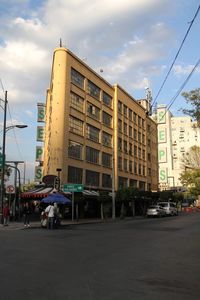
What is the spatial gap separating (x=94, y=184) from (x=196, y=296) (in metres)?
46.5

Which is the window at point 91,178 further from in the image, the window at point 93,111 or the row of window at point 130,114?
the row of window at point 130,114

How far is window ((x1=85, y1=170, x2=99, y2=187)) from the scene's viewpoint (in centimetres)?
5204

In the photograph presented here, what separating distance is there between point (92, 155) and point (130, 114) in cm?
1891

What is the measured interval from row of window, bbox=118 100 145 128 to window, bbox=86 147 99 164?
39.7 feet

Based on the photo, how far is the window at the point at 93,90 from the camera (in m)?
54.9

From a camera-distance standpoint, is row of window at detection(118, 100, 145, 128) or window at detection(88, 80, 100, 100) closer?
window at detection(88, 80, 100, 100)

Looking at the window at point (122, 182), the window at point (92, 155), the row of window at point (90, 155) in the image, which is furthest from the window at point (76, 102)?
the window at point (122, 182)

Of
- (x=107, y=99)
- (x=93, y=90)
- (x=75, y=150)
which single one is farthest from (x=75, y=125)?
(x=107, y=99)

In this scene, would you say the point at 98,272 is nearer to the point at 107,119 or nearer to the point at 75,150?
the point at 75,150

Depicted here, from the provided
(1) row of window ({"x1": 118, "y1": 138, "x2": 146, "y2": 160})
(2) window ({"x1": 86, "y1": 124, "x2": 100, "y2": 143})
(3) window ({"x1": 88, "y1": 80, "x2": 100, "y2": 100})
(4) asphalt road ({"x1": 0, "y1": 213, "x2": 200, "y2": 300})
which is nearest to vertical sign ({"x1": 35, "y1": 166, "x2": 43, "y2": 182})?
(2) window ({"x1": 86, "y1": 124, "x2": 100, "y2": 143})

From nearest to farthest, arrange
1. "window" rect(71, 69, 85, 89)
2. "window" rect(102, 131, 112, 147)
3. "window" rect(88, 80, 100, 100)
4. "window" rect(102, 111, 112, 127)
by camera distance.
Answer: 1. "window" rect(71, 69, 85, 89)
2. "window" rect(88, 80, 100, 100)
3. "window" rect(102, 131, 112, 147)
4. "window" rect(102, 111, 112, 127)

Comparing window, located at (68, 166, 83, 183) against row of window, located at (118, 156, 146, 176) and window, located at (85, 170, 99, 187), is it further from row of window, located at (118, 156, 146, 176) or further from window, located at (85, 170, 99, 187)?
row of window, located at (118, 156, 146, 176)

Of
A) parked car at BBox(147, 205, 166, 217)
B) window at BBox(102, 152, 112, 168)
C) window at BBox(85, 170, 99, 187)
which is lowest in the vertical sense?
parked car at BBox(147, 205, 166, 217)

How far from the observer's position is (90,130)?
54.3m
